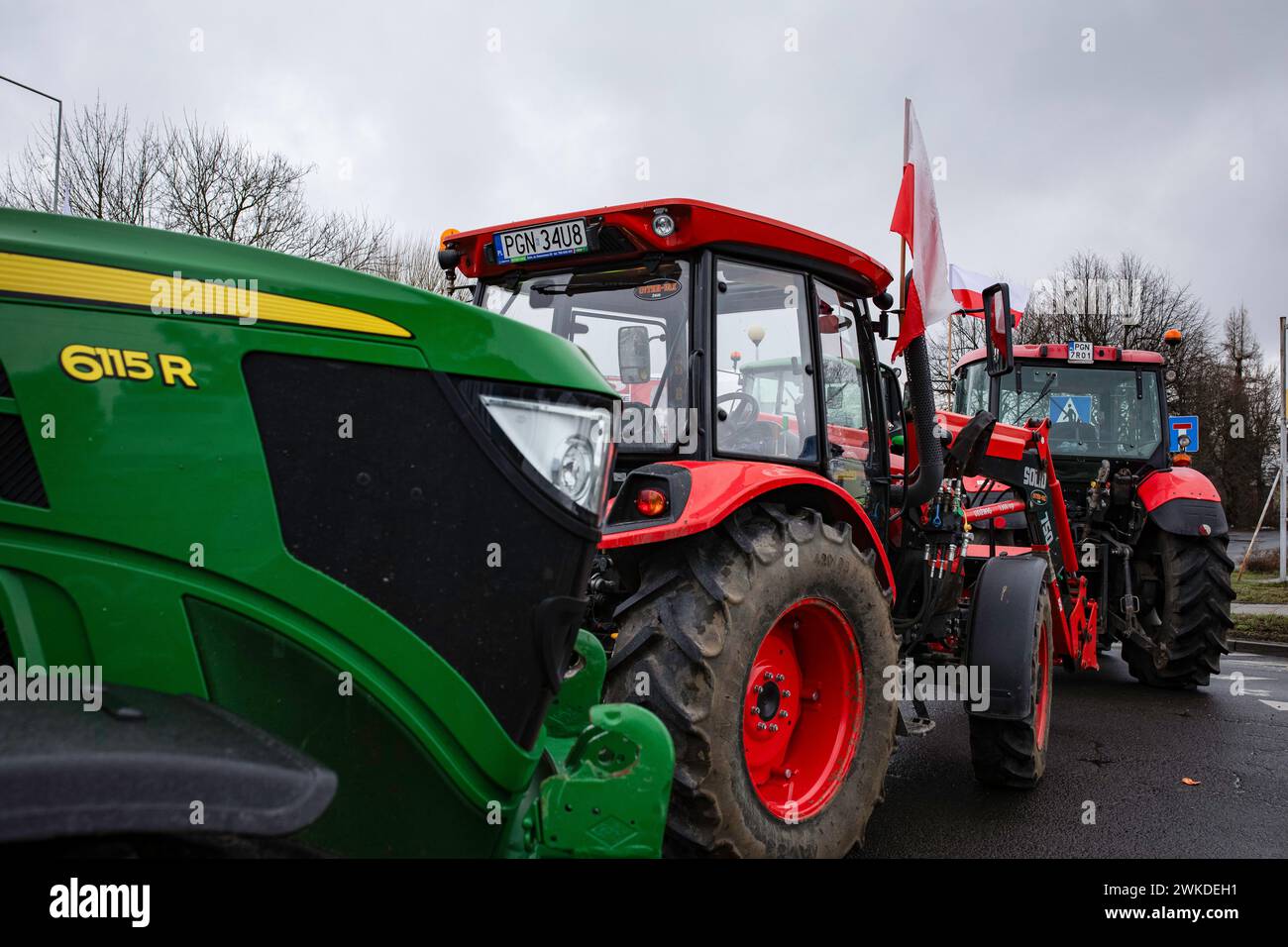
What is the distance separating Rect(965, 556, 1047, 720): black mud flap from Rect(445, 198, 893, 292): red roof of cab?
1.83m

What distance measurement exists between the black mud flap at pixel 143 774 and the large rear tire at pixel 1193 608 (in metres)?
7.62

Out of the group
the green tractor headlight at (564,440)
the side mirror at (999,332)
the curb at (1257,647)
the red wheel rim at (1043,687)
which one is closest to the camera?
the green tractor headlight at (564,440)

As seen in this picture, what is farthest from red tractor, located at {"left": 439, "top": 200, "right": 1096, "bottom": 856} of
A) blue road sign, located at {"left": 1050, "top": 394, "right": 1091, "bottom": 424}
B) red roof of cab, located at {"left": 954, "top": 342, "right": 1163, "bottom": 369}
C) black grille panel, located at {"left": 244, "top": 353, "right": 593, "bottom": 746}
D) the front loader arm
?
red roof of cab, located at {"left": 954, "top": 342, "right": 1163, "bottom": 369}

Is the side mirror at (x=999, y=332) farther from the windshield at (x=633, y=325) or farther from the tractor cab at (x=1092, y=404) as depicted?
the tractor cab at (x=1092, y=404)

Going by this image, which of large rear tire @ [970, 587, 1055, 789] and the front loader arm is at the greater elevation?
the front loader arm

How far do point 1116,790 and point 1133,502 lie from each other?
12.5 ft

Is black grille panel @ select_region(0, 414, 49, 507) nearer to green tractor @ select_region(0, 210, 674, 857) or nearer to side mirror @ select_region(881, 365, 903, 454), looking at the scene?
green tractor @ select_region(0, 210, 674, 857)

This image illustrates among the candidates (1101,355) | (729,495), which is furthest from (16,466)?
(1101,355)


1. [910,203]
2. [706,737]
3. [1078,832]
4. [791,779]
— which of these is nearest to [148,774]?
[706,737]

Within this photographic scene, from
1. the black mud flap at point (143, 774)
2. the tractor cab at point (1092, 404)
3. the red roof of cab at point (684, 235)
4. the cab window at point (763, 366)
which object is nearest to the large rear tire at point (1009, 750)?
the cab window at point (763, 366)

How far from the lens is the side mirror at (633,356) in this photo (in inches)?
143

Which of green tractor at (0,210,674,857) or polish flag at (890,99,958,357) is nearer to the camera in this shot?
green tractor at (0,210,674,857)

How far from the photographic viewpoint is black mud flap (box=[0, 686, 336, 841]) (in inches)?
45.1

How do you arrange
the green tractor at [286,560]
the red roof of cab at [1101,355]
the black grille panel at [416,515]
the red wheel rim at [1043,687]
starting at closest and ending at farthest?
the green tractor at [286,560] < the black grille panel at [416,515] < the red wheel rim at [1043,687] < the red roof of cab at [1101,355]
